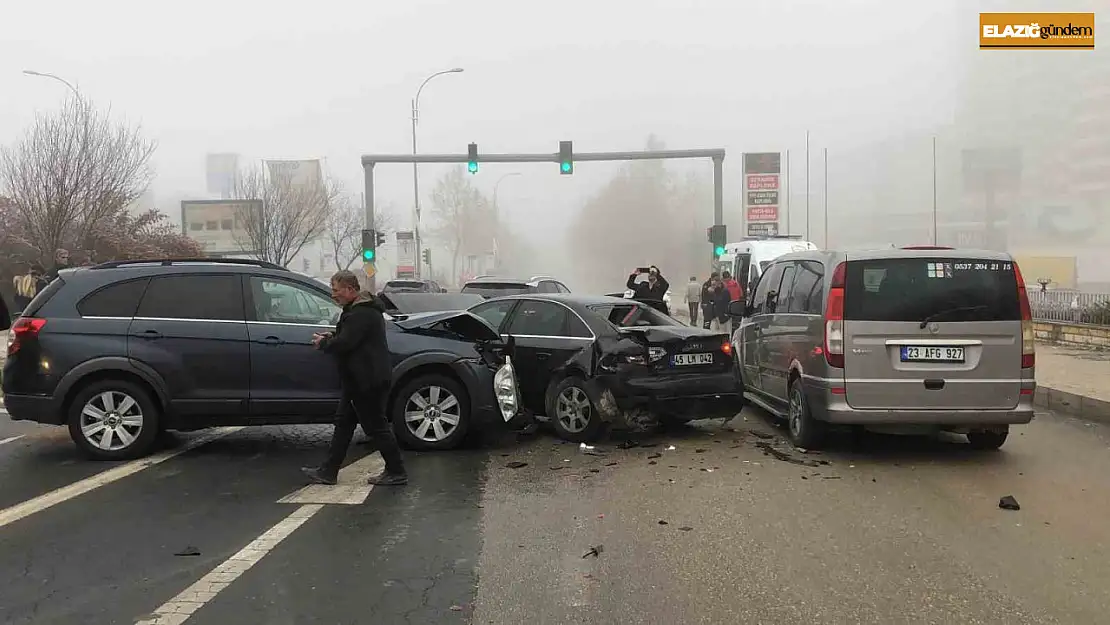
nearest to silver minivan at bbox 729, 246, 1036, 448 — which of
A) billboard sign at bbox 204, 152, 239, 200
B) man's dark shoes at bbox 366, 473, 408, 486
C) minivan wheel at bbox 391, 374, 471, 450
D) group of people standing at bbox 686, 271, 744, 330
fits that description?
minivan wheel at bbox 391, 374, 471, 450

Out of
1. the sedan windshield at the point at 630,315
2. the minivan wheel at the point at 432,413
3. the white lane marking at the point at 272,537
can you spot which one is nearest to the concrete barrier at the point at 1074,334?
the sedan windshield at the point at 630,315

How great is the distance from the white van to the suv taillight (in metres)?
17.0

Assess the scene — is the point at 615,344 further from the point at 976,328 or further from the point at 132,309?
the point at 132,309

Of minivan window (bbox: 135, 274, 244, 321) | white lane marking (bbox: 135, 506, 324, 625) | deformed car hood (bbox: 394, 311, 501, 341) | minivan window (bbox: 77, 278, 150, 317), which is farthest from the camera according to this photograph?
deformed car hood (bbox: 394, 311, 501, 341)

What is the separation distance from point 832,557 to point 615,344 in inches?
146

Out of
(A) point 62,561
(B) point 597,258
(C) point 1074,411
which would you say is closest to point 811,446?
(C) point 1074,411

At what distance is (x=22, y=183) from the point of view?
20359 millimetres

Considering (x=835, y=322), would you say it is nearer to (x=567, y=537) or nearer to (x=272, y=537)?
(x=567, y=537)

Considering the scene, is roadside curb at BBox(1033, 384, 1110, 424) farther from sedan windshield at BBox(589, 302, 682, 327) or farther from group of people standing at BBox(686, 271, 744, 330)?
group of people standing at BBox(686, 271, 744, 330)

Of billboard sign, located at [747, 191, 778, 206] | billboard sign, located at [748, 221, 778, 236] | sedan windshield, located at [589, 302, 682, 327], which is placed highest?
billboard sign, located at [747, 191, 778, 206]

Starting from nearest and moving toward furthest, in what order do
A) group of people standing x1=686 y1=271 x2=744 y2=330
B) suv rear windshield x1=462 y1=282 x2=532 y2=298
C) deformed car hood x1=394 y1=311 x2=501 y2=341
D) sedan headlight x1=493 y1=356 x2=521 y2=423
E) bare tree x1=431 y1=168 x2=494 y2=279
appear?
1. sedan headlight x1=493 y1=356 x2=521 y2=423
2. deformed car hood x1=394 y1=311 x2=501 y2=341
3. suv rear windshield x1=462 y1=282 x2=532 y2=298
4. group of people standing x1=686 y1=271 x2=744 y2=330
5. bare tree x1=431 y1=168 x2=494 y2=279

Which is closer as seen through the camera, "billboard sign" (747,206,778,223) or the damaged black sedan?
the damaged black sedan

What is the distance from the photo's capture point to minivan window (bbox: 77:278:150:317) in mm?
7523

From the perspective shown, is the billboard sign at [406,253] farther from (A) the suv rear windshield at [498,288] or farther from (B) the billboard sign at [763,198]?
(A) the suv rear windshield at [498,288]
